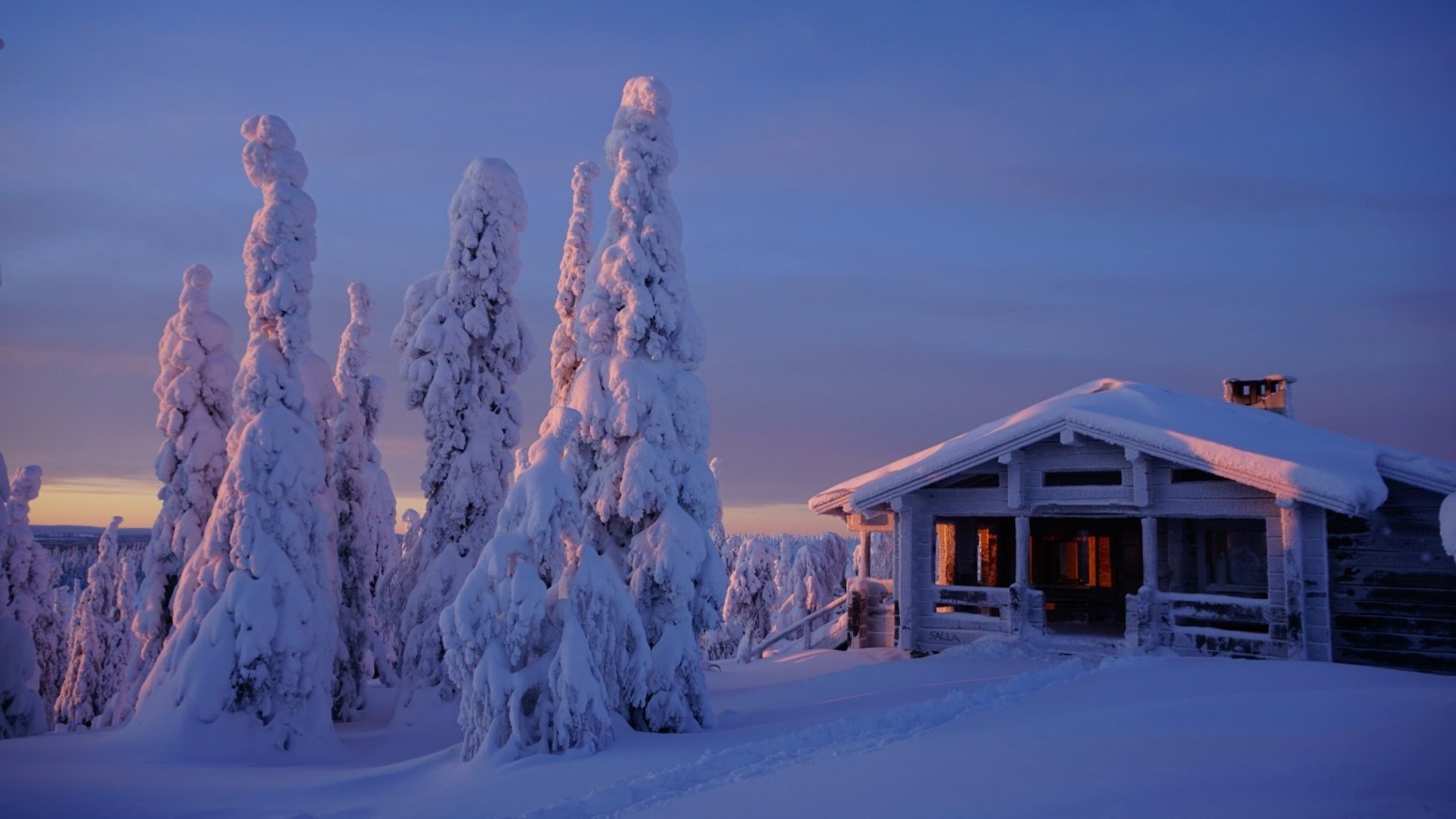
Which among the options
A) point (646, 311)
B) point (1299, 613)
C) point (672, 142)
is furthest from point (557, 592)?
point (1299, 613)

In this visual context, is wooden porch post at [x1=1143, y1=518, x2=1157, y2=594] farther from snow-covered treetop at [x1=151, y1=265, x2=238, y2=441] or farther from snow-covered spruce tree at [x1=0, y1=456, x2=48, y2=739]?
snow-covered spruce tree at [x1=0, y1=456, x2=48, y2=739]

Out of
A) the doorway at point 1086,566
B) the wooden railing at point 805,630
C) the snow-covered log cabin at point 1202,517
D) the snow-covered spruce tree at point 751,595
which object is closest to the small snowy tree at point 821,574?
the snow-covered spruce tree at point 751,595

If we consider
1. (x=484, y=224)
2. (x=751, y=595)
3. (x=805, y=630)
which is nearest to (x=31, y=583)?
(x=484, y=224)

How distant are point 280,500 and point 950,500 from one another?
48.2 feet

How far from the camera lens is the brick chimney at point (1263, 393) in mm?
26578

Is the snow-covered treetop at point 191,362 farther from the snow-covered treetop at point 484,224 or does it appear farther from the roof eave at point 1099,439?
the roof eave at point 1099,439

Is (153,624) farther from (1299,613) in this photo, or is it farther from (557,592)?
(1299,613)

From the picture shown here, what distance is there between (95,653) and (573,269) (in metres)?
32.1

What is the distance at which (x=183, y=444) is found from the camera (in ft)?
83.1

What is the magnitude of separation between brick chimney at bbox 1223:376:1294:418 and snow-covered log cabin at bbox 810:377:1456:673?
0.07 meters

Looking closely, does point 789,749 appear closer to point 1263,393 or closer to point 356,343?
point 1263,393

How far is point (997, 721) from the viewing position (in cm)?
1237

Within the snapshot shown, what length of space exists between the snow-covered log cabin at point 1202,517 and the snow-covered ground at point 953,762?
2.56 m

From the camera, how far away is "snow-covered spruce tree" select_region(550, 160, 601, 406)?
25.2 meters
